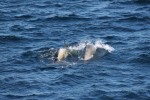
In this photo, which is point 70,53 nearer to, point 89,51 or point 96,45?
point 89,51

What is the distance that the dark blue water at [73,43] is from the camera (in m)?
34.2

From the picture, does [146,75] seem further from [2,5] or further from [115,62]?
[2,5]

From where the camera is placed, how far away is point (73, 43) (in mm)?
42000

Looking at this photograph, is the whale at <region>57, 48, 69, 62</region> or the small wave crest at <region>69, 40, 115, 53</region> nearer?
the whale at <region>57, 48, 69, 62</region>

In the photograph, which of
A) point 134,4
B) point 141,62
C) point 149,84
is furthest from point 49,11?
point 149,84

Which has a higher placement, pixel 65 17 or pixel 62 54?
pixel 65 17

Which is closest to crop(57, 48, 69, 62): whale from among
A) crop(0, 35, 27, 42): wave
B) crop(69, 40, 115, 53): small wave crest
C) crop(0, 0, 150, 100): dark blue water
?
crop(0, 0, 150, 100): dark blue water

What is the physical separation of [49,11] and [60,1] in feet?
11.5

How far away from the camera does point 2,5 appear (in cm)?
5422

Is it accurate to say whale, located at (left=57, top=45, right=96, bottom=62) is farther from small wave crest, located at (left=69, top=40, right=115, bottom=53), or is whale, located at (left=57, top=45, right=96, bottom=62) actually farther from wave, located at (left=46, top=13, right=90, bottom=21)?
wave, located at (left=46, top=13, right=90, bottom=21)

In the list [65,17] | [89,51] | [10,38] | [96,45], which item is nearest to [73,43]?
[96,45]

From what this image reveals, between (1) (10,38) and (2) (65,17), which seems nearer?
(1) (10,38)

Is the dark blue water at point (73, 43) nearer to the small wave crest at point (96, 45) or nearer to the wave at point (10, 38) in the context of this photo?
the wave at point (10, 38)

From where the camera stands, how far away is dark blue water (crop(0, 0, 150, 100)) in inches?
1346
